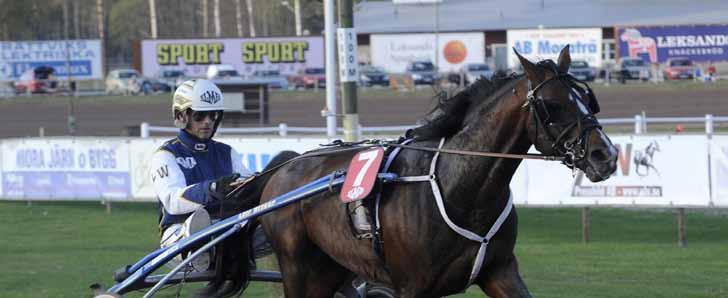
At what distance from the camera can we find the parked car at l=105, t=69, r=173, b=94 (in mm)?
48594

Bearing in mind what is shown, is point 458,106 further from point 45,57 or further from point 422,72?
point 45,57

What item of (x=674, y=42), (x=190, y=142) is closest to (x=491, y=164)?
(x=190, y=142)

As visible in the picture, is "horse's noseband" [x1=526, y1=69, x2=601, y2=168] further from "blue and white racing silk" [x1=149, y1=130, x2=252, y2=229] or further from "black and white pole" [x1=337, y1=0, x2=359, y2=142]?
"black and white pole" [x1=337, y1=0, x2=359, y2=142]

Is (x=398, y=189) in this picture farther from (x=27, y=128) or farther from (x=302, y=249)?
(x=27, y=128)

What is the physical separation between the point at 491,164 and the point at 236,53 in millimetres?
44266

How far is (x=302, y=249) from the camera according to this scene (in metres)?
6.36

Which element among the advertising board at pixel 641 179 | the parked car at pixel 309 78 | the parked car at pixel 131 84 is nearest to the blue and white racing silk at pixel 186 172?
the advertising board at pixel 641 179

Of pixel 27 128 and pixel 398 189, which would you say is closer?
pixel 398 189

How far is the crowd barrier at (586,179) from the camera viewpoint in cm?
1196

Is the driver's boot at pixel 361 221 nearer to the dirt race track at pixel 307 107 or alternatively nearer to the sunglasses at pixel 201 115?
the sunglasses at pixel 201 115

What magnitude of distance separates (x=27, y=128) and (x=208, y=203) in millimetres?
27454

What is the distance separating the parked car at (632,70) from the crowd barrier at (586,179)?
3284 centimetres

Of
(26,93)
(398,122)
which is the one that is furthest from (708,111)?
(26,93)

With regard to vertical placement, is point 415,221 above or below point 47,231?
above
